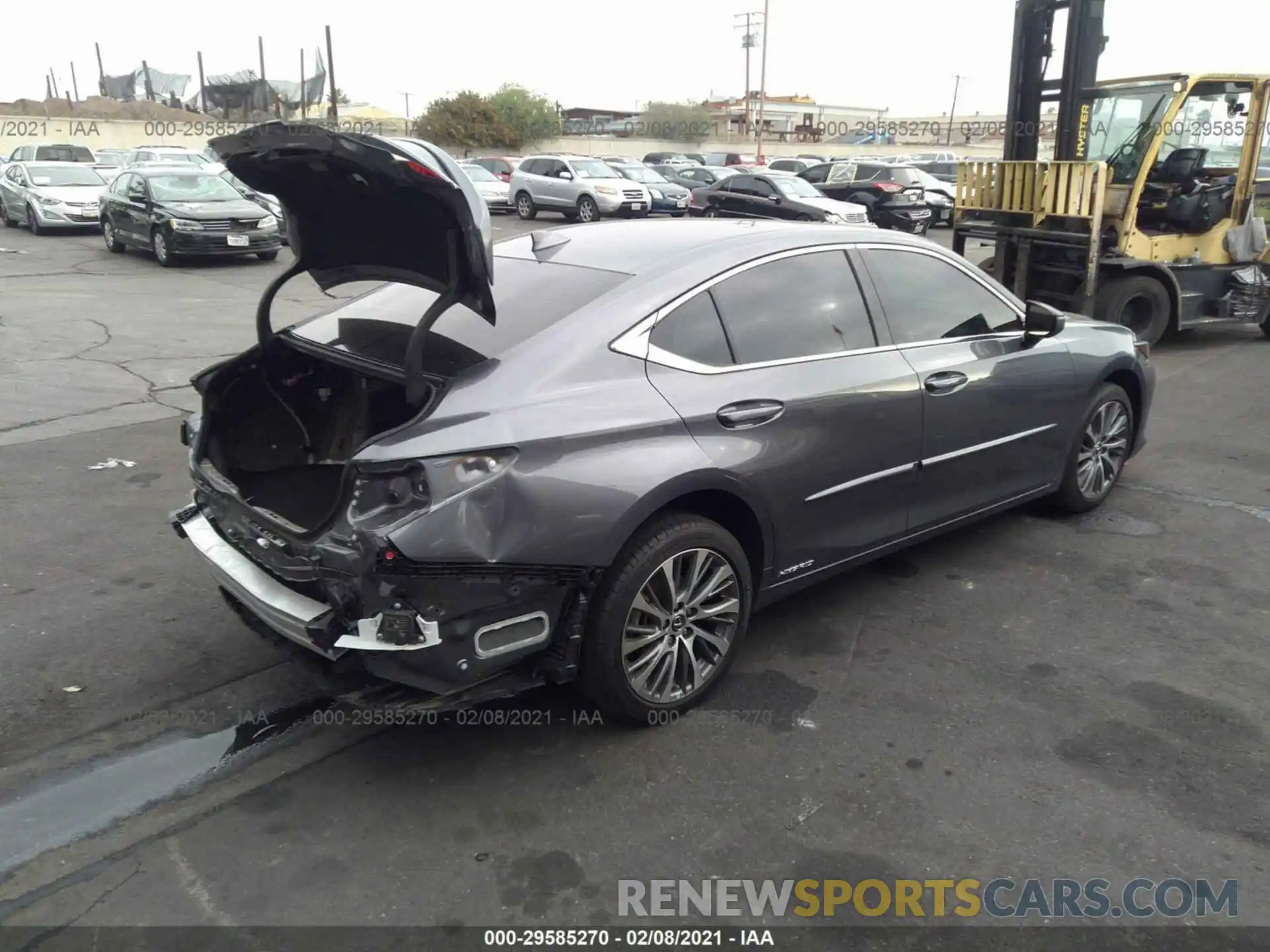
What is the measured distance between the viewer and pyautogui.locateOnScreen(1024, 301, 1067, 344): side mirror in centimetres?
484

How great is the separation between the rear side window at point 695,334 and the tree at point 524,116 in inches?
2153

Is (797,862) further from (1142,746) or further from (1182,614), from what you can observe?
(1182,614)

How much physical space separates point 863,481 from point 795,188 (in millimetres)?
19570

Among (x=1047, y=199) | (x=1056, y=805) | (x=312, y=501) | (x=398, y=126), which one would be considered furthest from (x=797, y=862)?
(x=398, y=126)

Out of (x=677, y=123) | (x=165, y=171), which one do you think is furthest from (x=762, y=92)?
(x=165, y=171)

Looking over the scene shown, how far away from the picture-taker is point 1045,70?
1073 centimetres

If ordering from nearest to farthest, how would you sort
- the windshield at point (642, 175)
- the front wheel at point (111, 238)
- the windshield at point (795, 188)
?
the front wheel at point (111, 238), the windshield at point (795, 188), the windshield at point (642, 175)

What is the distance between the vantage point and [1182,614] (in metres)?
4.49

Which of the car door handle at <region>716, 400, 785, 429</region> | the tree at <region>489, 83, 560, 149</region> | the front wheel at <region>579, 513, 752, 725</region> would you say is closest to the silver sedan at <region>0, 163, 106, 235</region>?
the car door handle at <region>716, 400, 785, 429</region>

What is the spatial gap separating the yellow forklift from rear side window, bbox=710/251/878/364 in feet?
20.8

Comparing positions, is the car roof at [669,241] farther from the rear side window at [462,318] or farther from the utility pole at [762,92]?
the utility pole at [762,92]

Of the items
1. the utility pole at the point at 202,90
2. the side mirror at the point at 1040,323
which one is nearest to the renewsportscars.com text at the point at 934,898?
the side mirror at the point at 1040,323

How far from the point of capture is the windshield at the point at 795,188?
864 inches

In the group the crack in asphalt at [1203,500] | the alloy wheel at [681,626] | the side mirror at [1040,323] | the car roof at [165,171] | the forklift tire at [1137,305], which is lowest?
the crack in asphalt at [1203,500]
